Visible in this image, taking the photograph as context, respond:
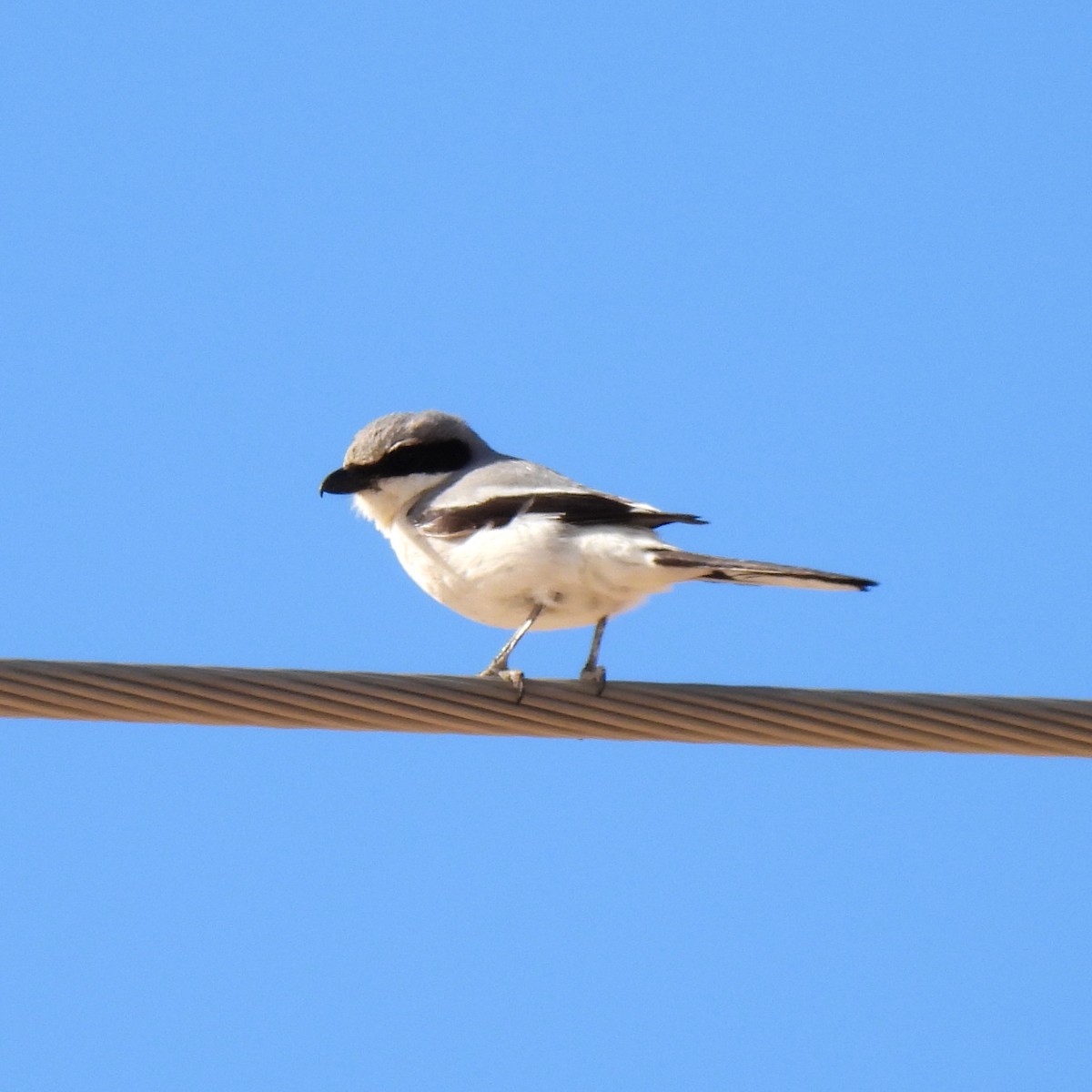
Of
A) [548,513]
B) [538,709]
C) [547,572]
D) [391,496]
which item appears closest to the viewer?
[538,709]

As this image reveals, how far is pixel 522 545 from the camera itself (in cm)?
726

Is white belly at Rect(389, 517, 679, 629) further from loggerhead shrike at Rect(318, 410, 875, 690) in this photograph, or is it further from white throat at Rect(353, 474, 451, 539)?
white throat at Rect(353, 474, 451, 539)

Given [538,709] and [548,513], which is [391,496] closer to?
[548,513]

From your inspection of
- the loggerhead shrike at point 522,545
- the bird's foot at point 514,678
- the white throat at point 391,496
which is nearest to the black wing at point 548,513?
the loggerhead shrike at point 522,545

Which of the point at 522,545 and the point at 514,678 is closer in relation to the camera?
the point at 514,678

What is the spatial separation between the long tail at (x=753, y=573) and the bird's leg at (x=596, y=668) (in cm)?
52

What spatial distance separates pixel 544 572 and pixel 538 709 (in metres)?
1.67

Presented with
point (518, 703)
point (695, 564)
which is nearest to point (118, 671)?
point (518, 703)

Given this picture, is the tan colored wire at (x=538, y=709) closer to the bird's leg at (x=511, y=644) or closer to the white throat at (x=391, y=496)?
the bird's leg at (x=511, y=644)

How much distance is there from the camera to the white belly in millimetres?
7023

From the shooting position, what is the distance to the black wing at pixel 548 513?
23.2ft

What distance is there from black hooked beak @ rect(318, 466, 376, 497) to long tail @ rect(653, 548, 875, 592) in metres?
2.11

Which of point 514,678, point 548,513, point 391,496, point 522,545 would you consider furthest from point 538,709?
point 391,496

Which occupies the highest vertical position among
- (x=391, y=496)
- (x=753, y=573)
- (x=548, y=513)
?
(x=391, y=496)
